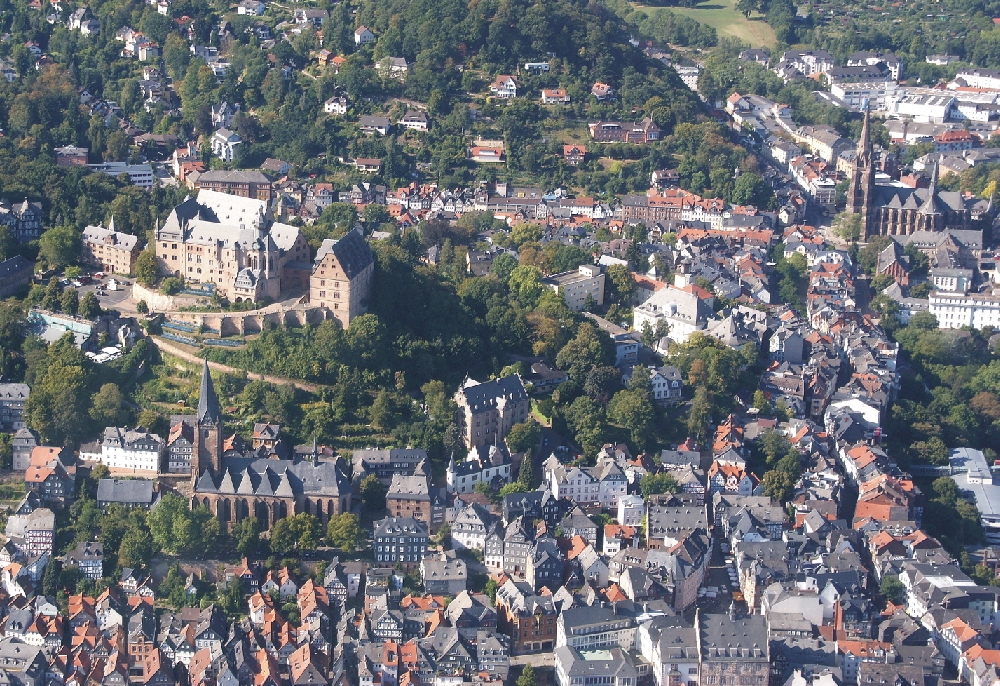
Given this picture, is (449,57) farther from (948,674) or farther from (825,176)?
(948,674)

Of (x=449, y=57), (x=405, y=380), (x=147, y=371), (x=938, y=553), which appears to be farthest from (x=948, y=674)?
(x=449, y=57)

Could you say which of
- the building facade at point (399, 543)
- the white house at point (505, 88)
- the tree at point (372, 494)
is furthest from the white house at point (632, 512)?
the white house at point (505, 88)

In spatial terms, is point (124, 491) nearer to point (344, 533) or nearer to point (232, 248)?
point (344, 533)

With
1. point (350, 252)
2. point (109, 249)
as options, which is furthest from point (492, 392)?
point (109, 249)

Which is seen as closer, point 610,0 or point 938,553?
point 938,553

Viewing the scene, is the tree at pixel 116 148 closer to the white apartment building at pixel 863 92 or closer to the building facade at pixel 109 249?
the building facade at pixel 109 249
